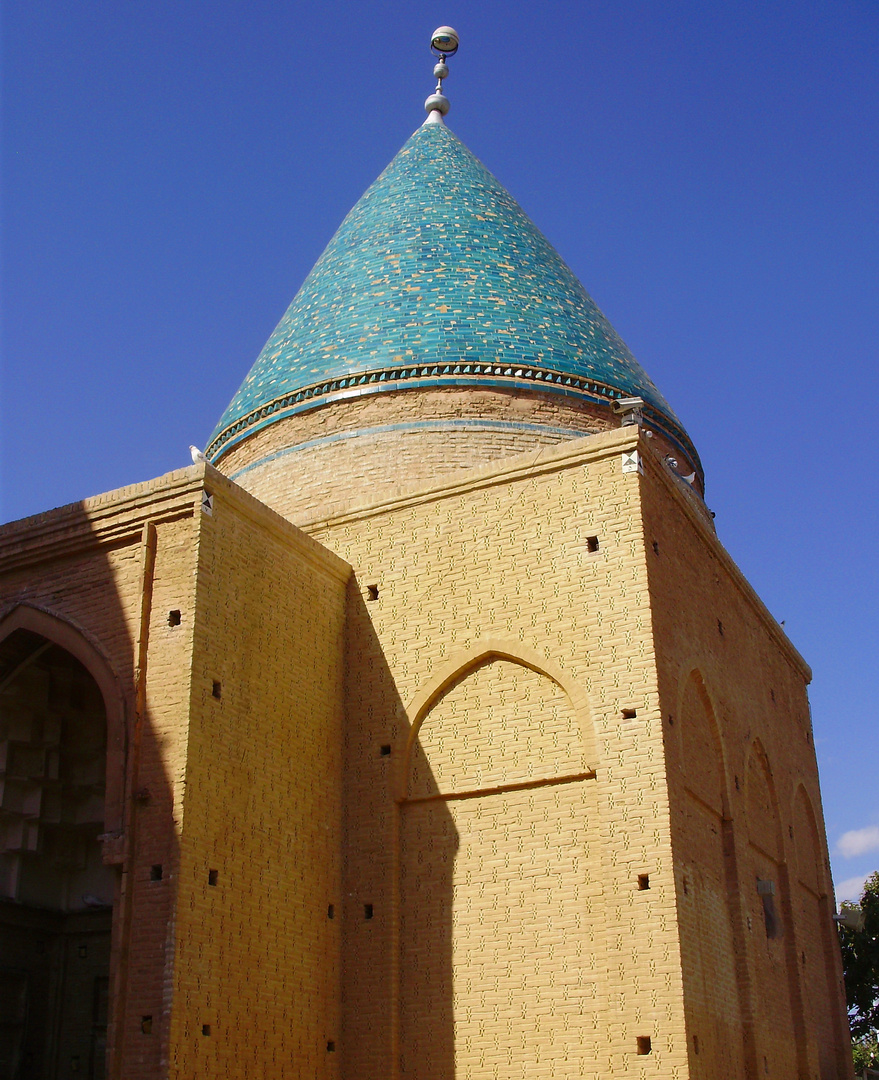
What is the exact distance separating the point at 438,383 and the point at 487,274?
1.46m

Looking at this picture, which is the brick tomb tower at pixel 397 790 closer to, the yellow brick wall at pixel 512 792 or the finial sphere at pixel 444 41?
the yellow brick wall at pixel 512 792

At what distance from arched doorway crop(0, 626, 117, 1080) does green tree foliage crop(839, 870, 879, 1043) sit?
8.84 metres

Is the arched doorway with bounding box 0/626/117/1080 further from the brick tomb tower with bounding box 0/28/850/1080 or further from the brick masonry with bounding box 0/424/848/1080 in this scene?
the brick masonry with bounding box 0/424/848/1080

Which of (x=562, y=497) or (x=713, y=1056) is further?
(x=562, y=497)

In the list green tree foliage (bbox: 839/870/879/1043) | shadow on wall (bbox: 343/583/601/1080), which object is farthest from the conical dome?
green tree foliage (bbox: 839/870/879/1043)

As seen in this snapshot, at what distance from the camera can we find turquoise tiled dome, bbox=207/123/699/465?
10.9 metres

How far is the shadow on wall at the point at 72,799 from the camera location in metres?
7.25

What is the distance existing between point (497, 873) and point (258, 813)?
1.52 meters

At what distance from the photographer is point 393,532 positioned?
9.16 m

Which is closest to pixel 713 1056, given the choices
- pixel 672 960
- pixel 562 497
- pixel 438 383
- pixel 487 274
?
pixel 672 960

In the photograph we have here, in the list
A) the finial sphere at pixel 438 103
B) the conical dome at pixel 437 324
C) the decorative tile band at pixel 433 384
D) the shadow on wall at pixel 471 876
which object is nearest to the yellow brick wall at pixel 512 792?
the shadow on wall at pixel 471 876

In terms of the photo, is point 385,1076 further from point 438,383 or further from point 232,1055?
point 438,383

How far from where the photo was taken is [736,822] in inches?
356

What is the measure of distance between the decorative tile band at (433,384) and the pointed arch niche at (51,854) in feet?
10.5
